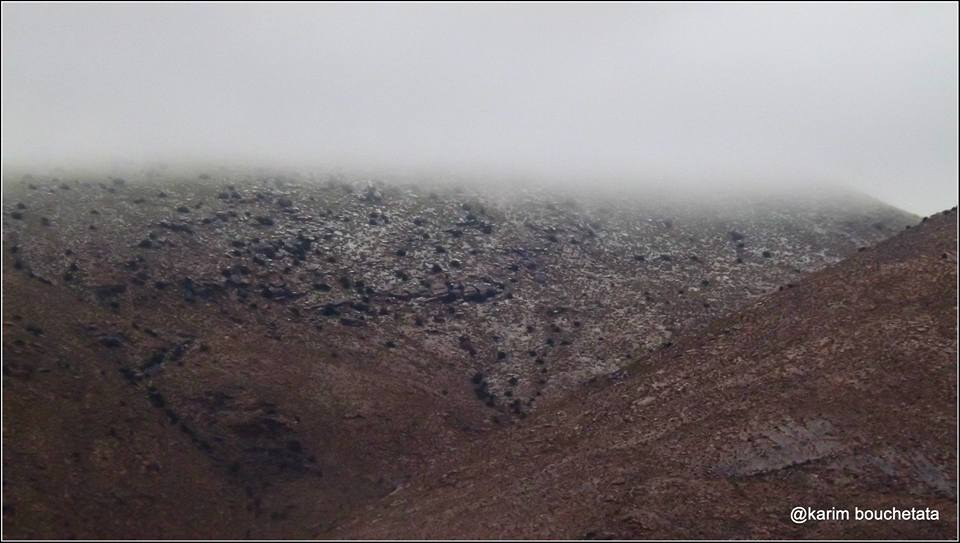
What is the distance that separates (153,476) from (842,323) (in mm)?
35035

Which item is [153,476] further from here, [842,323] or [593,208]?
[593,208]

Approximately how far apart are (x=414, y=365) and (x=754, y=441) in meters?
21.6

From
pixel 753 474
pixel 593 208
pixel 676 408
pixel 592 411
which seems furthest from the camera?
pixel 593 208

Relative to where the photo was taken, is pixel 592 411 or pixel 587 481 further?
pixel 592 411

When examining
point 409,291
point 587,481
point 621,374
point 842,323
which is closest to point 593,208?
point 409,291

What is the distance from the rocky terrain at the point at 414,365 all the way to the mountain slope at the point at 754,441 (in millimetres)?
149

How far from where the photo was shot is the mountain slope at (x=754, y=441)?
35.9m

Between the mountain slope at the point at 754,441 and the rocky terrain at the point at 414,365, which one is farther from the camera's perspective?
the rocky terrain at the point at 414,365

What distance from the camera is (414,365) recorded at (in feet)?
173

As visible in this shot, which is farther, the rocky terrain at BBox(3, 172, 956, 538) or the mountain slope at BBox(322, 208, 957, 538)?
the rocky terrain at BBox(3, 172, 956, 538)

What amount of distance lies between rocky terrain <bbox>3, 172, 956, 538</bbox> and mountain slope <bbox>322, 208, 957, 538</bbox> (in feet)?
0.49

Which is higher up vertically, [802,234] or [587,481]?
[802,234]

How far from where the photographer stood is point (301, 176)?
73.4 meters

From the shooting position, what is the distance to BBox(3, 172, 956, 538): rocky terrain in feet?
125
